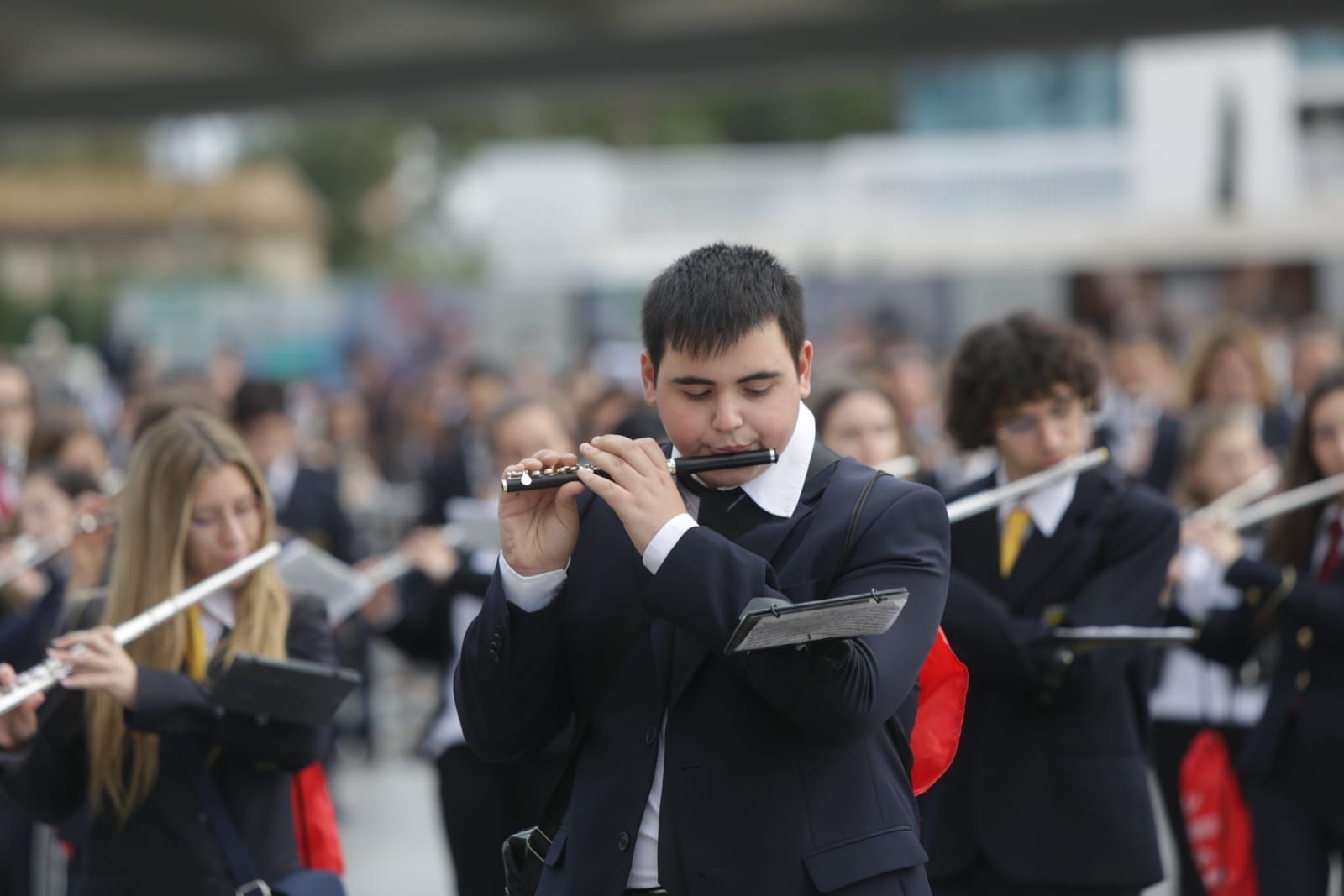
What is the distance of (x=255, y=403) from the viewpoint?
7430 mm

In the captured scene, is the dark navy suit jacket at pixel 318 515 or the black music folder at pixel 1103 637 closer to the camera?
the black music folder at pixel 1103 637

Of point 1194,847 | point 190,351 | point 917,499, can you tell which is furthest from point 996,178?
point 917,499

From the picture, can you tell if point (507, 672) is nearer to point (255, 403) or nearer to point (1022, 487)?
point (1022, 487)

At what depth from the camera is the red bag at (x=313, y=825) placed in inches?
159

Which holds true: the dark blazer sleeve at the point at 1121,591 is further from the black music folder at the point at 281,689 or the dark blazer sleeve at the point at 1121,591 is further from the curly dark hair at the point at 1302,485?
the black music folder at the point at 281,689

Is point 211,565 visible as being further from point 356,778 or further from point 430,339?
point 430,339

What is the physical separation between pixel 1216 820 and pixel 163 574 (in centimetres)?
305

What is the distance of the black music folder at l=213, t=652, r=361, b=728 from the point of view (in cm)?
366

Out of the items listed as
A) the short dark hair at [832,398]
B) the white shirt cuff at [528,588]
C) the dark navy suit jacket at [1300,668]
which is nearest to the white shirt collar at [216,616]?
the white shirt cuff at [528,588]

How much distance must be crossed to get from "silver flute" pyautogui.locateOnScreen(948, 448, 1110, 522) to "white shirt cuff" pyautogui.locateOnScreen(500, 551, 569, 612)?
66.0 inches

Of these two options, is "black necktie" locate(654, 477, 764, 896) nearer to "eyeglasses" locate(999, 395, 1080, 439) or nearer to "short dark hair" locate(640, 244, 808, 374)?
"short dark hair" locate(640, 244, 808, 374)

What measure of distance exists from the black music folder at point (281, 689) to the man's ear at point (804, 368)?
4.70 ft

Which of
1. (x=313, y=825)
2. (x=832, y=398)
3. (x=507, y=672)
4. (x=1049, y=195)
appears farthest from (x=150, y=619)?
(x=1049, y=195)

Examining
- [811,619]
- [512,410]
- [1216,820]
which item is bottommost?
[1216,820]
